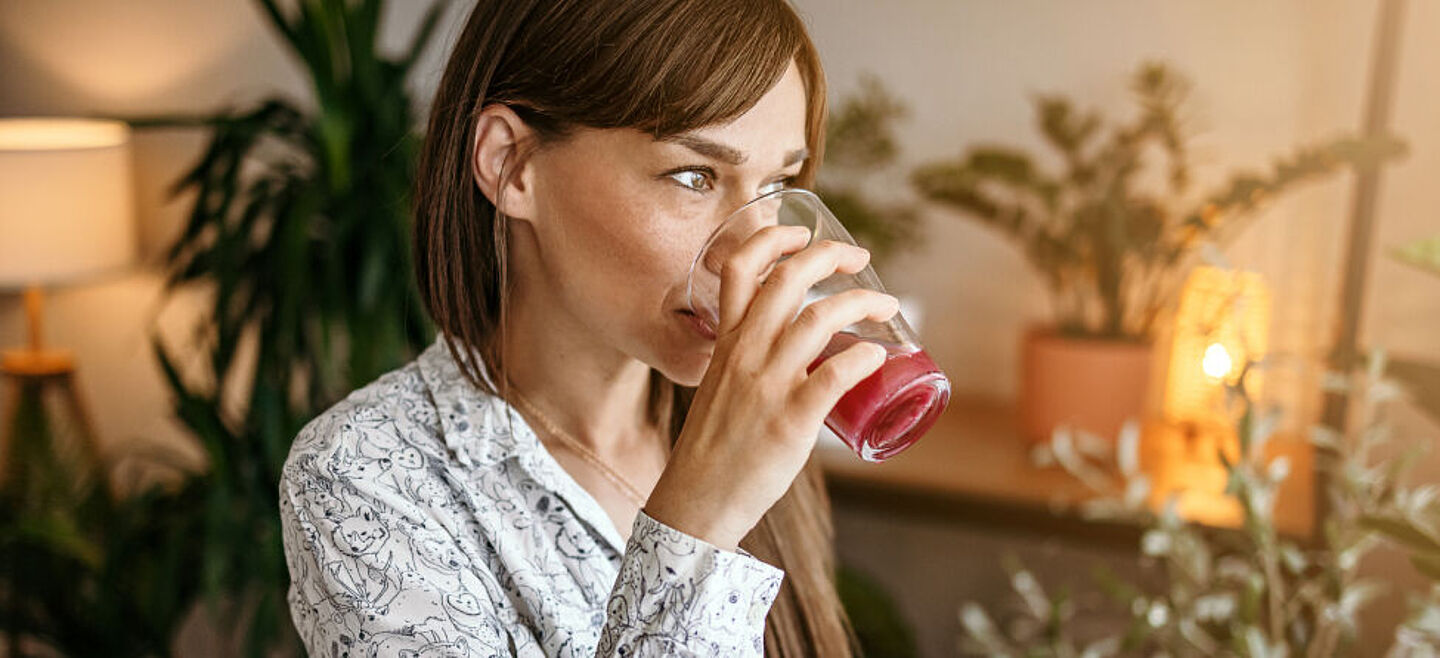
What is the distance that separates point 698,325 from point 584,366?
0.69 feet

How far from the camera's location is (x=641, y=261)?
909 mm

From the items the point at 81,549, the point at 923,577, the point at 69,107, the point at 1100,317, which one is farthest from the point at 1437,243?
the point at 69,107

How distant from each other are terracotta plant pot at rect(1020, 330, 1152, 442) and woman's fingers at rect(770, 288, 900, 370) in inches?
54.7

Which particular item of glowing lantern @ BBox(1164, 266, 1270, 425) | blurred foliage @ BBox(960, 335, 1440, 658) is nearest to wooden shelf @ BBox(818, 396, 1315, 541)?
glowing lantern @ BBox(1164, 266, 1270, 425)

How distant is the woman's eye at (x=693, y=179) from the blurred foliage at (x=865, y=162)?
1274mm

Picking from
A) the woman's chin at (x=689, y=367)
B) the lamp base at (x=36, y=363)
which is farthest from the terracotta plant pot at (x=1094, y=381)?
the lamp base at (x=36, y=363)

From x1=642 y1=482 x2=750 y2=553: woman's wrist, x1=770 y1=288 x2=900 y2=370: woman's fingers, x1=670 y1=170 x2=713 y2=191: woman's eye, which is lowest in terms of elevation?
x1=642 y1=482 x2=750 y2=553: woman's wrist

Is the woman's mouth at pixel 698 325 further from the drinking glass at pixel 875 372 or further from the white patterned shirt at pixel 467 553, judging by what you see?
the white patterned shirt at pixel 467 553

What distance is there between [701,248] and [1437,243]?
2.23 feet

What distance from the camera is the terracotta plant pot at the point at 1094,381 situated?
2.02 m

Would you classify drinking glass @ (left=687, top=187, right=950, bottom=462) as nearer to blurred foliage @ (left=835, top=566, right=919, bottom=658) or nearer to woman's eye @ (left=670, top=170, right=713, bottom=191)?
woman's eye @ (left=670, top=170, right=713, bottom=191)

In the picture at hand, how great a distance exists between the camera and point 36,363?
2543mm

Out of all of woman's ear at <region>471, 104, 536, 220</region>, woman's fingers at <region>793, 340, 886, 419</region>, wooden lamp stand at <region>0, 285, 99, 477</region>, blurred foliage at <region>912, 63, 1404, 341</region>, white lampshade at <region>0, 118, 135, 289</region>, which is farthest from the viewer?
wooden lamp stand at <region>0, 285, 99, 477</region>

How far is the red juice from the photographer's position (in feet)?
2.59
